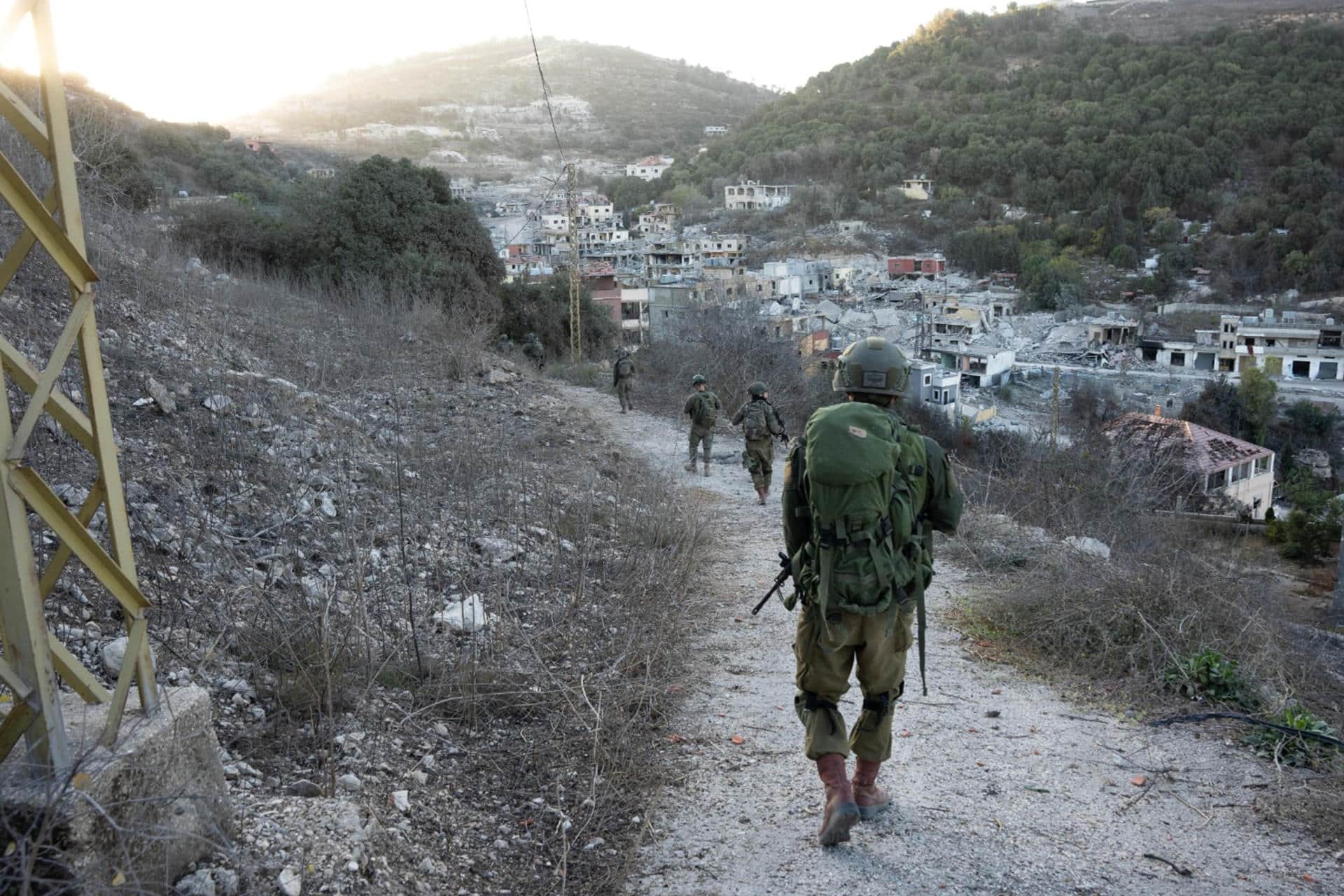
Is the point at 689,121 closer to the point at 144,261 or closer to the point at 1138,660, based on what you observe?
the point at 144,261

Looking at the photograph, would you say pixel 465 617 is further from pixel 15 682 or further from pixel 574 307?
pixel 574 307

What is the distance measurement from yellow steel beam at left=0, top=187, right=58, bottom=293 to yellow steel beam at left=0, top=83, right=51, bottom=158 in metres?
0.09

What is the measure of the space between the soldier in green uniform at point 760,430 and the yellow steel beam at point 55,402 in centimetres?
687

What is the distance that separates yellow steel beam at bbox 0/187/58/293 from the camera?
195cm

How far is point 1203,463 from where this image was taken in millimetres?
15453

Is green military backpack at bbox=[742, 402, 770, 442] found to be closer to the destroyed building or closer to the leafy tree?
the destroyed building

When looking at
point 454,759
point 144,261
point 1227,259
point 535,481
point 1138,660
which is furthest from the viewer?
point 1227,259

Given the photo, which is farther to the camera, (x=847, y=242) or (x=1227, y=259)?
(x=847, y=242)

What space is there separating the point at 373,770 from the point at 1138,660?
142 inches

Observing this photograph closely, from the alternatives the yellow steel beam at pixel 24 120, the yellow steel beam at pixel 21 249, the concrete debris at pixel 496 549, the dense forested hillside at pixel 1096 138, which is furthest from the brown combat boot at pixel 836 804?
the dense forested hillside at pixel 1096 138

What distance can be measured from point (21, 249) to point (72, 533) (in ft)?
2.12

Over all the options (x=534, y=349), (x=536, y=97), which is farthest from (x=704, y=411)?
(x=536, y=97)

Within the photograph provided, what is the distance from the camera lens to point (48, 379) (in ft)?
6.24

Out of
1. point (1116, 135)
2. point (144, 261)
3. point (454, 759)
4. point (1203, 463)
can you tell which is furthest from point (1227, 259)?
point (454, 759)
